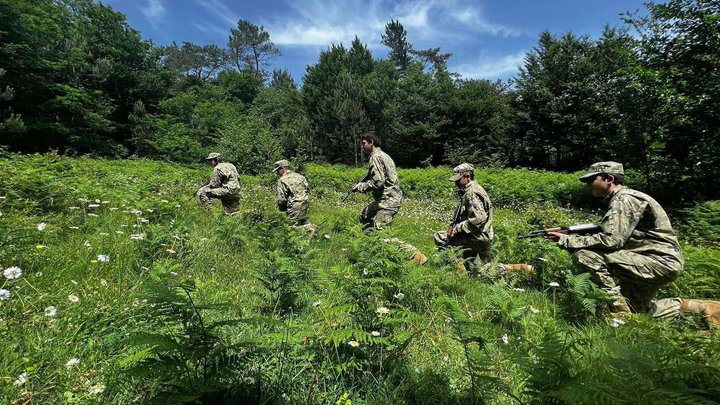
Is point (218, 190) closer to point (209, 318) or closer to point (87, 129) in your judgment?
point (209, 318)

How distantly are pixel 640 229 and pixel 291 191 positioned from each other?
6.12m

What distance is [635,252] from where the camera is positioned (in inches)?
158

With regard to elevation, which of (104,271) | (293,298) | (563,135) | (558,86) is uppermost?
(558,86)

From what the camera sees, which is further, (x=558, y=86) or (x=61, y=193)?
(x=558, y=86)

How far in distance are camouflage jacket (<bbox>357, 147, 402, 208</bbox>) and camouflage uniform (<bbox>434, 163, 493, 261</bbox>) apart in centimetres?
164

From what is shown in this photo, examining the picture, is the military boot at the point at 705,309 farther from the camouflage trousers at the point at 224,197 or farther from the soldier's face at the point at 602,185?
the camouflage trousers at the point at 224,197

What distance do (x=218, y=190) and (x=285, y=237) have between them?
459 cm

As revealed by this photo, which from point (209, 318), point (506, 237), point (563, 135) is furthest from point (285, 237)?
point (563, 135)

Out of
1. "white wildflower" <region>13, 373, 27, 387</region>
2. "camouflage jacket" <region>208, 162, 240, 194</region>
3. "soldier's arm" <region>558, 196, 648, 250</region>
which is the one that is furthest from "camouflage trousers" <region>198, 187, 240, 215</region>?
"soldier's arm" <region>558, 196, 648, 250</region>

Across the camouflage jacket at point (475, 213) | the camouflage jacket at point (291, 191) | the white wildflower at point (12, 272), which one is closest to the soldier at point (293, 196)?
the camouflage jacket at point (291, 191)

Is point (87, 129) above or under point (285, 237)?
above

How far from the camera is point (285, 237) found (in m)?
4.53

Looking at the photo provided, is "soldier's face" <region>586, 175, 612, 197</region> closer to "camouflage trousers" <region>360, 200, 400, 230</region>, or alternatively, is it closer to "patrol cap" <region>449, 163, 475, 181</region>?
"patrol cap" <region>449, 163, 475, 181</region>

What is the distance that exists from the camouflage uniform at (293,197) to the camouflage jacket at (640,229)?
17.9ft
